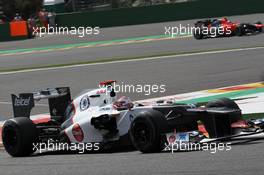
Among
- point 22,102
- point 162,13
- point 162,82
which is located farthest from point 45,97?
point 162,13

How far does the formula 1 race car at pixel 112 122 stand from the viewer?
9.61 metres

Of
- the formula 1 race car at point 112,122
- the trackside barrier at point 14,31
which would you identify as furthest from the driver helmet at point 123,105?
the trackside barrier at point 14,31

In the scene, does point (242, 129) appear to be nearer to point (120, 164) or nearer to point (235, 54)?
point (120, 164)

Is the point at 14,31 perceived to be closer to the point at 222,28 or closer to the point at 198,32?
the point at 198,32

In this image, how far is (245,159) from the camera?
27.2 feet

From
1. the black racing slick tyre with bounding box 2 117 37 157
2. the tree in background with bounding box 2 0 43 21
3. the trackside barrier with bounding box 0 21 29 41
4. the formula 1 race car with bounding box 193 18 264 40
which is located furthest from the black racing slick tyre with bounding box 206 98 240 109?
the tree in background with bounding box 2 0 43 21

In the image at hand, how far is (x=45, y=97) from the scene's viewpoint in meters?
11.7

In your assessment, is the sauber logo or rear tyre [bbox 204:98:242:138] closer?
rear tyre [bbox 204:98:242:138]

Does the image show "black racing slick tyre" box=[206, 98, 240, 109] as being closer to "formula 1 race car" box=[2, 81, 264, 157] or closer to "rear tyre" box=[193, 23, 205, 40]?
"formula 1 race car" box=[2, 81, 264, 157]

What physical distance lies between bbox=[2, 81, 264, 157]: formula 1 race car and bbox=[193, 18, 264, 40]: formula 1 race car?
69.6 ft

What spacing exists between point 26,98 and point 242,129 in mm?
3664

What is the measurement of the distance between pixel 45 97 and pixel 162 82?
9.53 m

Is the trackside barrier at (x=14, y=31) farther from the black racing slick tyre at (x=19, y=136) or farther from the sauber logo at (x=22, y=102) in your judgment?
the black racing slick tyre at (x=19, y=136)

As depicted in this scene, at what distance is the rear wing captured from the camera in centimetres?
1158
